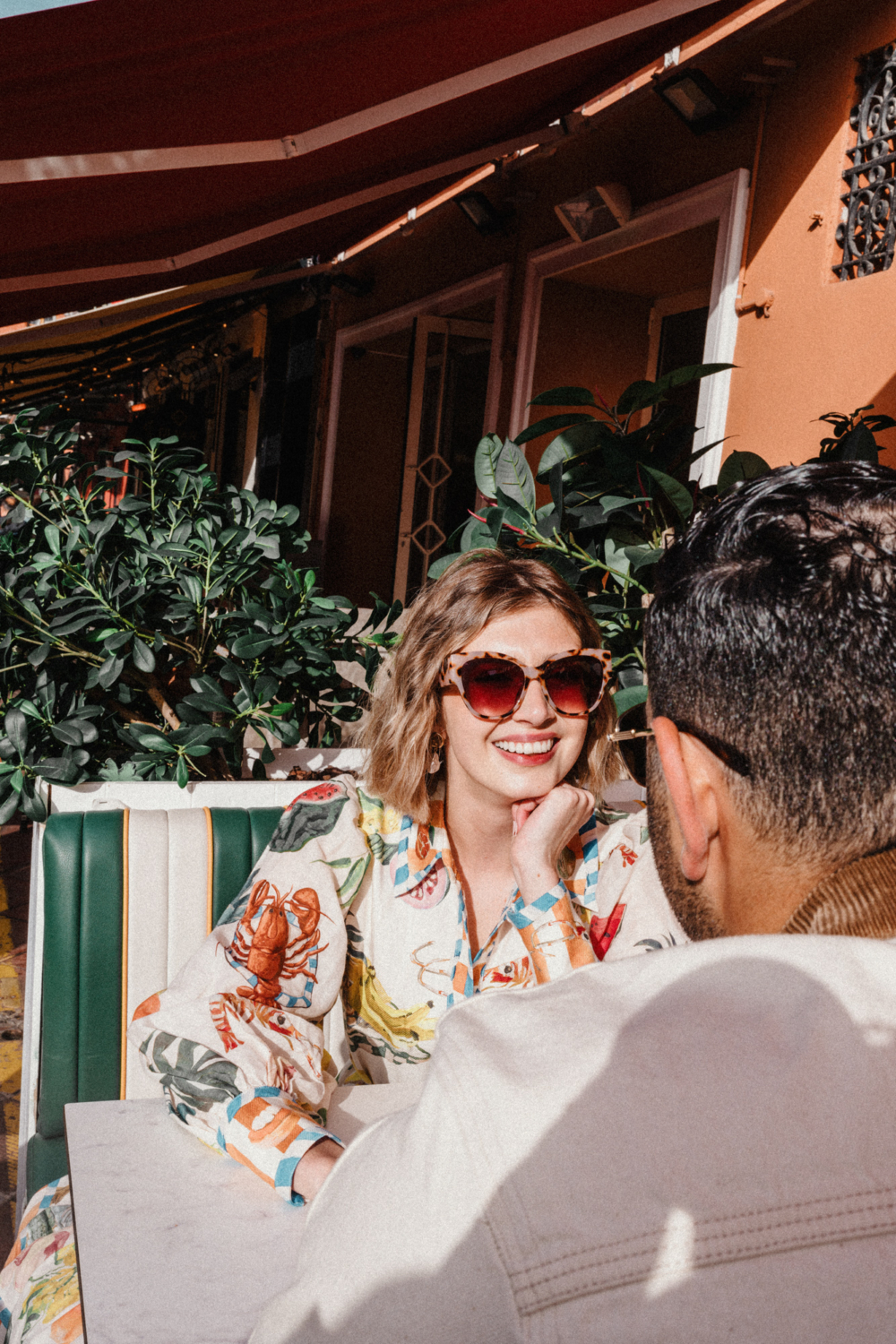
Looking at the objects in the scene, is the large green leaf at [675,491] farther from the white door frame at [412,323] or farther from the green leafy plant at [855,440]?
the white door frame at [412,323]

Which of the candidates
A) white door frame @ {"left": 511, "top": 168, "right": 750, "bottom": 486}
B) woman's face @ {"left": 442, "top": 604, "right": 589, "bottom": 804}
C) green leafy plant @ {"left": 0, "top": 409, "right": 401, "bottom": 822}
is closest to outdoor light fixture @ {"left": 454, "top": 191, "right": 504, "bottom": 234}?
white door frame @ {"left": 511, "top": 168, "right": 750, "bottom": 486}

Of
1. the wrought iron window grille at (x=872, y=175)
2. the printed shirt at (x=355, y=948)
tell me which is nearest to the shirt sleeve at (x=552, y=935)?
the printed shirt at (x=355, y=948)

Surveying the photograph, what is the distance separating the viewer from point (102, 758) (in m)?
3.51

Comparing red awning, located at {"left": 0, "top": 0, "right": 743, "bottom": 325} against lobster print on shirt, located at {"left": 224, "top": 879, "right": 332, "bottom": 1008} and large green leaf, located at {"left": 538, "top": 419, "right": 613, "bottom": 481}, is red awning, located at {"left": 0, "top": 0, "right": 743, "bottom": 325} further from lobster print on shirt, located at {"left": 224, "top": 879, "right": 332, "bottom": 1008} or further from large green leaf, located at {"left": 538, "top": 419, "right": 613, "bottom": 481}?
lobster print on shirt, located at {"left": 224, "top": 879, "right": 332, "bottom": 1008}

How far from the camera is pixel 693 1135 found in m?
0.68

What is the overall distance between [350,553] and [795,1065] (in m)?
8.25

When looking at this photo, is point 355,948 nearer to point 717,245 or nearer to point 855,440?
point 855,440

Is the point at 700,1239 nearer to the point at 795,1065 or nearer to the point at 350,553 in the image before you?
the point at 795,1065

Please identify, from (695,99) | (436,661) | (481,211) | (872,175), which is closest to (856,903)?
(436,661)

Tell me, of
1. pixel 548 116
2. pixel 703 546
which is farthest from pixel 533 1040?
pixel 548 116

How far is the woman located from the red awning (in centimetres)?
206

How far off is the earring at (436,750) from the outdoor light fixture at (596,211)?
3630 mm

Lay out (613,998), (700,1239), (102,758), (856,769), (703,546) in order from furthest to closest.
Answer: (102,758) → (703,546) → (856,769) → (613,998) → (700,1239)

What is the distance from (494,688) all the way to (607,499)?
787 mm
